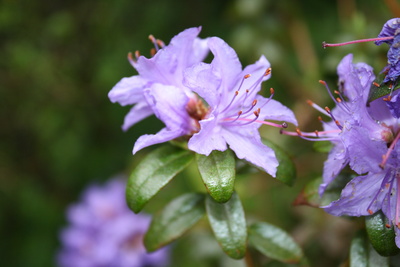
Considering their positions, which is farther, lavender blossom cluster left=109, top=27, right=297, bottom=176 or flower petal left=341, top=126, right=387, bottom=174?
lavender blossom cluster left=109, top=27, right=297, bottom=176

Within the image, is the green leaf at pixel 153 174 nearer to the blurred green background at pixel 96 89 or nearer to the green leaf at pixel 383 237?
the green leaf at pixel 383 237

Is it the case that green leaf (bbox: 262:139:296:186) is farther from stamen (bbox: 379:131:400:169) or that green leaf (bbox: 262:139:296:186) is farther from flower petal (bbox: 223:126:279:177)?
stamen (bbox: 379:131:400:169)

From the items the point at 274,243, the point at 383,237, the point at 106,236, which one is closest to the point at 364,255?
the point at 383,237

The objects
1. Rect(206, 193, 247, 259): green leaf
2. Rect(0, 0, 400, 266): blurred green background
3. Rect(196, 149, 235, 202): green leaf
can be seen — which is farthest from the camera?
Rect(0, 0, 400, 266): blurred green background

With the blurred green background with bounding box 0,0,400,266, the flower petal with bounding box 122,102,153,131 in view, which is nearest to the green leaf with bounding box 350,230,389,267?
the flower petal with bounding box 122,102,153,131

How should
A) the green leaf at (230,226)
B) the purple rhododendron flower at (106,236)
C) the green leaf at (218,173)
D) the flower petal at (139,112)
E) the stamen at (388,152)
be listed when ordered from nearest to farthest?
the stamen at (388,152), the green leaf at (218,173), the green leaf at (230,226), the flower petal at (139,112), the purple rhododendron flower at (106,236)

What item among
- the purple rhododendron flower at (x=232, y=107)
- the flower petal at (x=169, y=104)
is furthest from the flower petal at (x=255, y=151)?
the flower petal at (x=169, y=104)

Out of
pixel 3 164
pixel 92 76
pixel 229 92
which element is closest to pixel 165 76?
pixel 229 92
